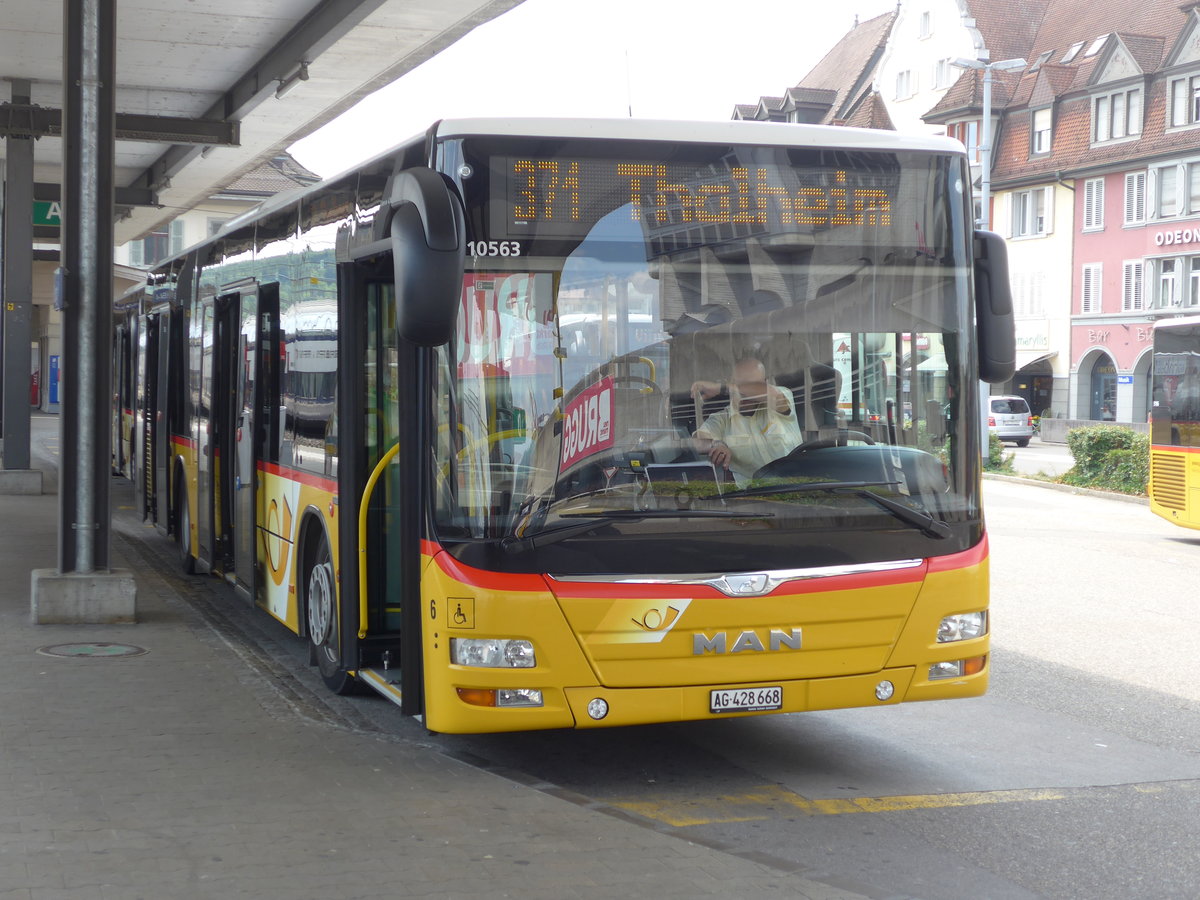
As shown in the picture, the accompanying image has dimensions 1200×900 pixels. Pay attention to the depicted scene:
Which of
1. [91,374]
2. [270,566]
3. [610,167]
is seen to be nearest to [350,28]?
[91,374]

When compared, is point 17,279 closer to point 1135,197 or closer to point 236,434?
point 236,434

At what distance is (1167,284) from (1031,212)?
800cm

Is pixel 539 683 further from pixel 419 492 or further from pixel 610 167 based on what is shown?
pixel 610 167

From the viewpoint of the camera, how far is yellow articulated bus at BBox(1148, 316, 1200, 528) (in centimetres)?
1897

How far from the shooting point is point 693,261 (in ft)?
21.1

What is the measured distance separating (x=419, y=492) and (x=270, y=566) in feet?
11.7

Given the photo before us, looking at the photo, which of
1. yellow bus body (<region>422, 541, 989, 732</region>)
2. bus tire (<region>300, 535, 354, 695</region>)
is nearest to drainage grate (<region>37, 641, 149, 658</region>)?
bus tire (<region>300, 535, 354, 695</region>)

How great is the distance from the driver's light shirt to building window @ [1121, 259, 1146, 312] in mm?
48422

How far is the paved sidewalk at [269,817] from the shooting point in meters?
5.23

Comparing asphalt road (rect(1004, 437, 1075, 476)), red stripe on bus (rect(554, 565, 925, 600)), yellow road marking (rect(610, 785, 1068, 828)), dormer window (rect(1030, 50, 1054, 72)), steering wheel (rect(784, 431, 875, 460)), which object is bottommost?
asphalt road (rect(1004, 437, 1075, 476))

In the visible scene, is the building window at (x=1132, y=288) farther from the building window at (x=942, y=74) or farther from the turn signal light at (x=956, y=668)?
the turn signal light at (x=956, y=668)

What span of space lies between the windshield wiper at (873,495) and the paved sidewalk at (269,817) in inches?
59.8

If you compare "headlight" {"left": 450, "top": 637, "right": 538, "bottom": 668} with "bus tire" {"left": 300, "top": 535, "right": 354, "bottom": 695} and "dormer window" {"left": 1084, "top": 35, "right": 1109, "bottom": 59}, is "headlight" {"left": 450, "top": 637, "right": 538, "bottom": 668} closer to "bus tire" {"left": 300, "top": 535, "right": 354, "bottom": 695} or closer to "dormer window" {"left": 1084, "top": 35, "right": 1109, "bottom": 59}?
"bus tire" {"left": 300, "top": 535, "right": 354, "bottom": 695}

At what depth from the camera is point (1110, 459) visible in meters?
27.9
